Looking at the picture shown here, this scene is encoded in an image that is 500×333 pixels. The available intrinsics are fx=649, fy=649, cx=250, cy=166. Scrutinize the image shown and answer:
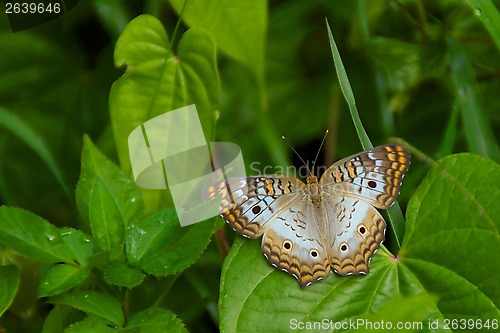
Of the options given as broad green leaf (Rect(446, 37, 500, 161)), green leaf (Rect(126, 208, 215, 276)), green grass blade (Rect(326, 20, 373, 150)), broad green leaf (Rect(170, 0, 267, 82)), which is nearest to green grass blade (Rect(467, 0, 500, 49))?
broad green leaf (Rect(446, 37, 500, 161))

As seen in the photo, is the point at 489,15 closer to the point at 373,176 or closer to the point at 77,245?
the point at 373,176

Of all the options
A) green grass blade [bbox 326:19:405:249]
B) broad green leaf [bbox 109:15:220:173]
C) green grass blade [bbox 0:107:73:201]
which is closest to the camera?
green grass blade [bbox 326:19:405:249]

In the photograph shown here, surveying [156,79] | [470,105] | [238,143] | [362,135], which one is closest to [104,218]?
[156,79]

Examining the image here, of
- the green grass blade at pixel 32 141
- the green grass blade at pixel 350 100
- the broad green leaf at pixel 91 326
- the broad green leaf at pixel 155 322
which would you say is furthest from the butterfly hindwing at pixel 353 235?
the green grass blade at pixel 32 141

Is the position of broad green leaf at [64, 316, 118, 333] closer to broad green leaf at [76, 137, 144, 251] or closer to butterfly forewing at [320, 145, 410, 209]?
broad green leaf at [76, 137, 144, 251]

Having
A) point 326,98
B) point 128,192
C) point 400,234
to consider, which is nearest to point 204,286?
point 128,192

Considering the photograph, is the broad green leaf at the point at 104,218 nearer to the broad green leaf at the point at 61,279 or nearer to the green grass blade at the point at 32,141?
the broad green leaf at the point at 61,279
